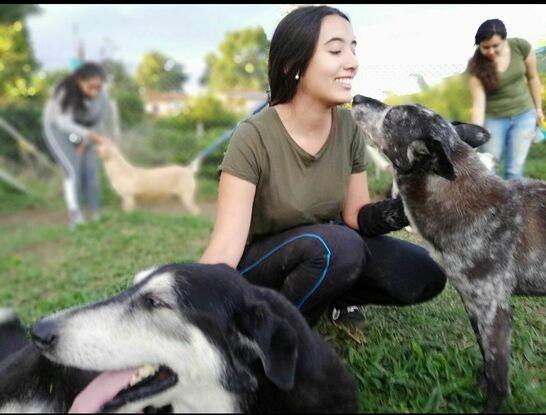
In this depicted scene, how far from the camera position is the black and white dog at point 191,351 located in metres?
2.06

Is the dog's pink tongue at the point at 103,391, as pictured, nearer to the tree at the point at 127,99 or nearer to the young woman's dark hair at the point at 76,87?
the young woman's dark hair at the point at 76,87

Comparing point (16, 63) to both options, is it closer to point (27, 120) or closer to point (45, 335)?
point (27, 120)

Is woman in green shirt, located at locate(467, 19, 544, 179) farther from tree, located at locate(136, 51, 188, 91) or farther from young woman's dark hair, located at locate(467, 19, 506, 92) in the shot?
tree, located at locate(136, 51, 188, 91)

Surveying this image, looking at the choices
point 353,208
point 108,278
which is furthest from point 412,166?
point 108,278

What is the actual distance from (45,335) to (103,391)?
0.33 meters

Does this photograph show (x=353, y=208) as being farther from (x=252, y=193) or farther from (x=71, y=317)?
(x=71, y=317)

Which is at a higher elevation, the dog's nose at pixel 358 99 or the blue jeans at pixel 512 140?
Result: the dog's nose at pixel 358 99

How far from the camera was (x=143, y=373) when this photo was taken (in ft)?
6.91

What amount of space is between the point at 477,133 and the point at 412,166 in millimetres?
580

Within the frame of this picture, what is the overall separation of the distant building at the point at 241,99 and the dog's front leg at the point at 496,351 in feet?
40.7

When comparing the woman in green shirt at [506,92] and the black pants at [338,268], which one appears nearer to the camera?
the black pants at [338,268]

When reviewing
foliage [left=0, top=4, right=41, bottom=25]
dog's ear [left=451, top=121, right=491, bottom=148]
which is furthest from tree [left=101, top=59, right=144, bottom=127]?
dog's ear [left=451, top=121, right=491, bottom=148]

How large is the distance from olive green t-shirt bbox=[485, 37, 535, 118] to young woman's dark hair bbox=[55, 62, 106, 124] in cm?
689

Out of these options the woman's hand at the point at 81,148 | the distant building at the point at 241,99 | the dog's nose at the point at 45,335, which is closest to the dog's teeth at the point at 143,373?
the dog's nose at the point at 45,335
